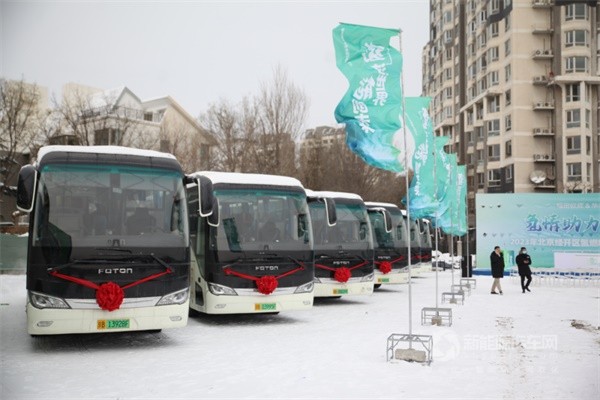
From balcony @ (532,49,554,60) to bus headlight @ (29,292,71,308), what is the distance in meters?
58.8

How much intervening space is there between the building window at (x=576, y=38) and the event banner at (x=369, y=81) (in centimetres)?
5561

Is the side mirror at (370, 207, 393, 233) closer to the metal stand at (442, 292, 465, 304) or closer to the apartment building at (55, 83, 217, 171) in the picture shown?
the metal stand at (442, 292, 465, 304)

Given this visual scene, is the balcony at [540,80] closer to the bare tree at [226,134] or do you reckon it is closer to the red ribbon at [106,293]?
the bare tree at [226,134]

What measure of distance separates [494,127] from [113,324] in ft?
200

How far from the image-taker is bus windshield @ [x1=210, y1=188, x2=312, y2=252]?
13.8 metres

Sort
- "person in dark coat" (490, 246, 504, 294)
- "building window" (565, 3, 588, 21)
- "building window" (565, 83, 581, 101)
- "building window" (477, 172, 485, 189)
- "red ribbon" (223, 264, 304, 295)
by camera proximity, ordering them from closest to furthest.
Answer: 1. "red ribbon" (223, 264, 304, 295)
2. "person in dark coat" (490, 246, 504, 294)
3. "building window" (565, 3, 588, 21)
4. "building window" (565, 83, 581, 101)
5. "building window" (477, 172, 485, 189)

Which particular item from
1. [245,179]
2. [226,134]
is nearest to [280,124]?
[226,134]

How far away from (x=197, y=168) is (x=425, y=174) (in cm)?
2794

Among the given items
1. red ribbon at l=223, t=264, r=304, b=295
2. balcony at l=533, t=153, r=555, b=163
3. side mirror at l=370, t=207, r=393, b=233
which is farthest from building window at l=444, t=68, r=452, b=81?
red ribbon at l=223, t=264, r=304, b=295

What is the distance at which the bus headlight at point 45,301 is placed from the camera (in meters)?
10.2

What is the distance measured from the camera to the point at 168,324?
1106 cm

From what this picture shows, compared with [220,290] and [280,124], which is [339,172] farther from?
[220,290]

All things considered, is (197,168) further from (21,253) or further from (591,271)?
(591,271)

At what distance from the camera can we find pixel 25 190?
1015 centimetres
